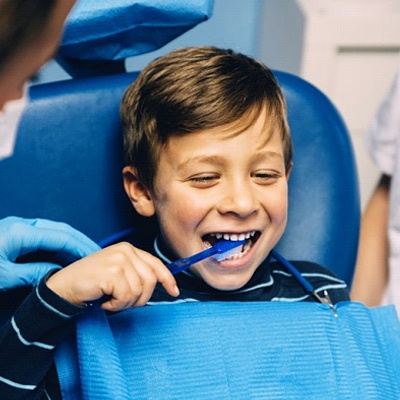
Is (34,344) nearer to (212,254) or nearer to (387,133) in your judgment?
(212,254)

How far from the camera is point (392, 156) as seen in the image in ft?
4.57

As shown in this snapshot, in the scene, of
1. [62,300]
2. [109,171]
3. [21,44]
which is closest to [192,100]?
[109,171]

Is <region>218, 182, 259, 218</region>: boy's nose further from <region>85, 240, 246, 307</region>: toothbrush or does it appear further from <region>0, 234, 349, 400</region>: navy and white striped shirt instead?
<region>0, 234, 349, 400</region>: navy and white striped shirt

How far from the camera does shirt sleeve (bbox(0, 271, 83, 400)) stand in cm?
93

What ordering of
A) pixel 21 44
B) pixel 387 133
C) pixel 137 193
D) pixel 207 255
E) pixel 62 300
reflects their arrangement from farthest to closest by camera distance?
pixel 387 133, pixel 137 193, pixel 207 255, pixel 62 300, pixel 21 44

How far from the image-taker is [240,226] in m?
1.06

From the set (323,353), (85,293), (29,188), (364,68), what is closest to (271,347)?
(323,353)

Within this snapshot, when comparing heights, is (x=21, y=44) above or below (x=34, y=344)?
above

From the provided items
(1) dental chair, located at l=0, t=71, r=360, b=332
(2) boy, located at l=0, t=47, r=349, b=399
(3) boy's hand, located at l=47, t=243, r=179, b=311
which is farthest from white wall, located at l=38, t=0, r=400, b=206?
(3) boy's hand, located at l=47, t=243, r=179, b=311

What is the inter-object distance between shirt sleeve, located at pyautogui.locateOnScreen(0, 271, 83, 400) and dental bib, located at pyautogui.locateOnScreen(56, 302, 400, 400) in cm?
3

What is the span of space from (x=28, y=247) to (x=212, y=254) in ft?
0.72

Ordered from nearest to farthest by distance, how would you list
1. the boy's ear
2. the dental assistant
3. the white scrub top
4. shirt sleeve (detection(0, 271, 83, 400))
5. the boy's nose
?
the dental assistant < shirt sleeve (detection(0, 271, 83, 400)) < the boy's nose < the boy's ear < the white scrub top

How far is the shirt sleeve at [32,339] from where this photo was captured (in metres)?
0.93

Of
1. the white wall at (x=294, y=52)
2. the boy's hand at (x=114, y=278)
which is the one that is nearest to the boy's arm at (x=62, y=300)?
the boy's hand at (x=114, y=278)
